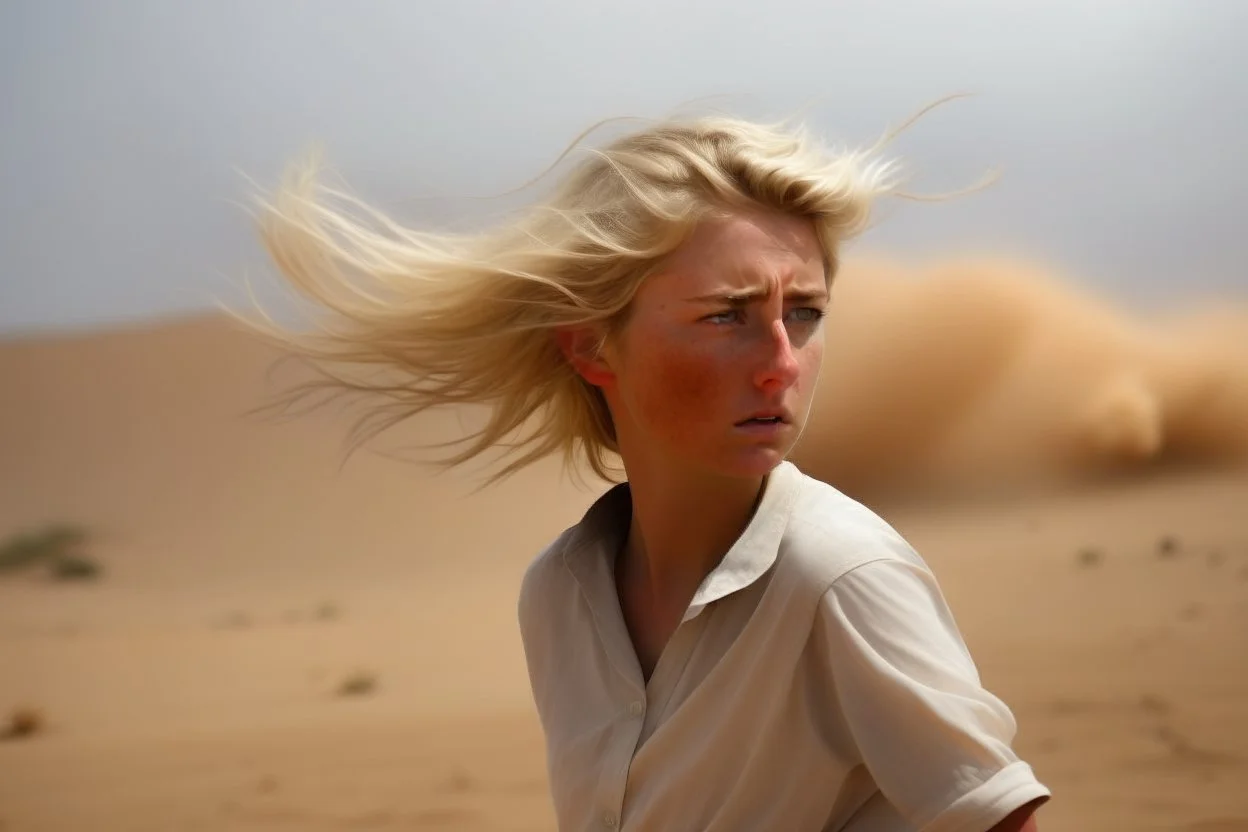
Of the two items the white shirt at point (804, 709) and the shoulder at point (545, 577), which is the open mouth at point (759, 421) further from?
the shoulder at point (545, 577)

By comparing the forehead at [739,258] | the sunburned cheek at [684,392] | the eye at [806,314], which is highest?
the forehead at [739,258]

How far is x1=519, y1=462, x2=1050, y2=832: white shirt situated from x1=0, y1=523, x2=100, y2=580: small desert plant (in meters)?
5.82

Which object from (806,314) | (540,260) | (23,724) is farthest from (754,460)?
(23,724)

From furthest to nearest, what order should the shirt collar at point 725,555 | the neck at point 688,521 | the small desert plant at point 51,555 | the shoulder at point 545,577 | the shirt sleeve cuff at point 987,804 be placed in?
the small desert plant at point 51,555, the shoulder at point 545,577, the neck at point 688,521, the shirt collar at point 725,555, the shirt sleeve cuff at point 987,804

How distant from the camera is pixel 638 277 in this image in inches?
43.6

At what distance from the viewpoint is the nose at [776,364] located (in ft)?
3.44

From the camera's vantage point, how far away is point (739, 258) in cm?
107

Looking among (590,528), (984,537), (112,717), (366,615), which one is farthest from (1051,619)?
(590,528)

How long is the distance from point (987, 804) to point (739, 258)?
45cm

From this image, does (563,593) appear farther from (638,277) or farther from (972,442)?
(972,442)

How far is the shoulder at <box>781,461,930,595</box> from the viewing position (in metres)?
0.98

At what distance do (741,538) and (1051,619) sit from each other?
12.7 feet

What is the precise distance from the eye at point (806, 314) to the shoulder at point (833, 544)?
6.0 inches

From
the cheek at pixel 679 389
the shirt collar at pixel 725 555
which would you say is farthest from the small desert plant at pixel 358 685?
the cheek at pixel 679 389
